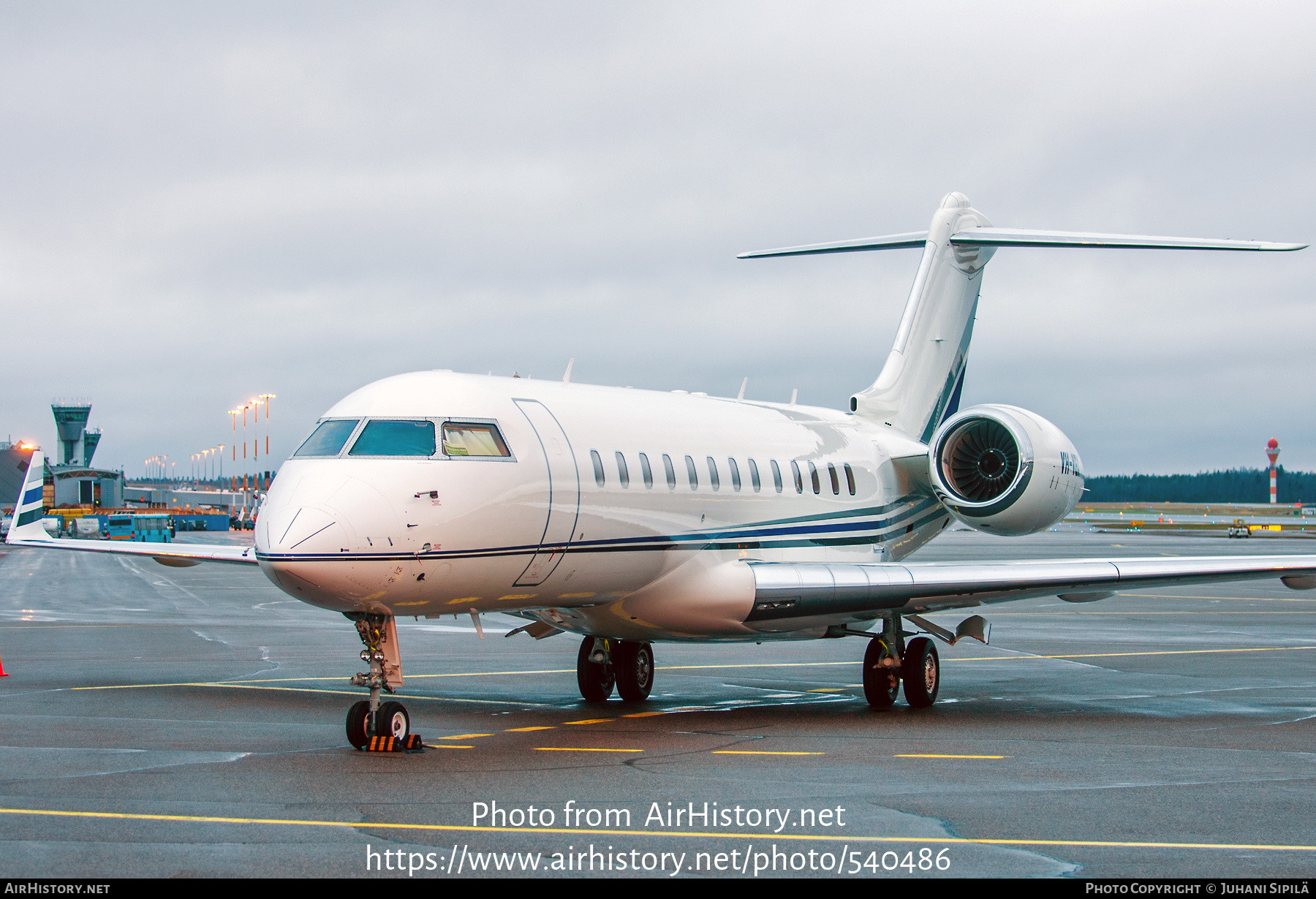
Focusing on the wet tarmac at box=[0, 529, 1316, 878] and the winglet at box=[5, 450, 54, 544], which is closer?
the wet tarmac at box=[0, 529, 1316, 878]

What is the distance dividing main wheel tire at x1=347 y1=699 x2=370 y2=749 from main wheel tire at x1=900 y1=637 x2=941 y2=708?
675 cm

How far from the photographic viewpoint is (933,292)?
2133cm

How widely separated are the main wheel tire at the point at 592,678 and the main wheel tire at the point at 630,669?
0.13 m

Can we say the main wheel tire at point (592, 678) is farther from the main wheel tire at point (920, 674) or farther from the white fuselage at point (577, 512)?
the main wheel tire at point (920, 674)

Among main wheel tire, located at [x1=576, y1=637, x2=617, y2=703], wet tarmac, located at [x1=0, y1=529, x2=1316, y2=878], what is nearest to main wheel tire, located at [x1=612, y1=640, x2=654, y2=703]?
main wheel tire, located at [x1=576, y1=637, x2=617, y2=703]

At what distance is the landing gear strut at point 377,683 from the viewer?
11.7 meters

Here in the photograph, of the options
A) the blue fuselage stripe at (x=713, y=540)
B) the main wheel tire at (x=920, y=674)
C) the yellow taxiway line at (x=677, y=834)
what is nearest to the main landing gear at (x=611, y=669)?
the blue fuselage stripe at (x=713, y=540)

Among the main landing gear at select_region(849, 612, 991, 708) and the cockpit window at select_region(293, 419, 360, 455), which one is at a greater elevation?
the cockpit window at select_region(293, 419, 360, 455)

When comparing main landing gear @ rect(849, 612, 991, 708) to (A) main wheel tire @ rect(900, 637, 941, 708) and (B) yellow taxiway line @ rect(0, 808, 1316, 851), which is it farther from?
(B) yellow taxiway line @ rect(0, 808, 1316, 851)

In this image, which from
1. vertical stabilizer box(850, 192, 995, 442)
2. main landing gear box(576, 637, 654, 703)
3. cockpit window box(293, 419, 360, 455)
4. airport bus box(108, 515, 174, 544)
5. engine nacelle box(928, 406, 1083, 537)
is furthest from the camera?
airport bus box(108, 515, 174, 544)

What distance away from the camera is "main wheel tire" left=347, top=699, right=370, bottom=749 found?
11727 millimetres

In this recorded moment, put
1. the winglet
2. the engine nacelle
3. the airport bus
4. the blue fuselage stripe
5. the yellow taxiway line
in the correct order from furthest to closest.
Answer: the airport bus, the winglet, the engine nacelle, the blue fuselage stripe, the yellow taxiway line

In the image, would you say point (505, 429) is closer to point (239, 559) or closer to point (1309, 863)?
point (239, 559)

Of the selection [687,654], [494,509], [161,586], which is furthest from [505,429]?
[161,586]
